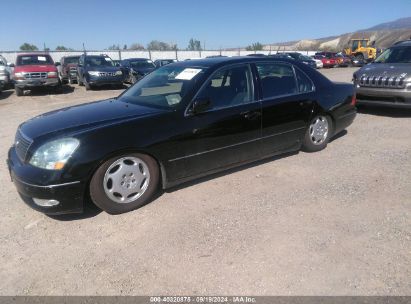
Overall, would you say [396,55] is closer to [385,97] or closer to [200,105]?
[385,97]

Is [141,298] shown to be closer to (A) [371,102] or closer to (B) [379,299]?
(B) [379,299]

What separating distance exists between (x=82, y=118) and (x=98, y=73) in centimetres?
1213

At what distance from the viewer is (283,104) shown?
4414 millimetres

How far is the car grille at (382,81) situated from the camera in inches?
274

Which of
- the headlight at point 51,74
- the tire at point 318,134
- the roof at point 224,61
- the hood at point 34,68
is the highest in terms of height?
the roof at point 224,61

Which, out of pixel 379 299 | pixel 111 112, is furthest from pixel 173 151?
pixel 379 299

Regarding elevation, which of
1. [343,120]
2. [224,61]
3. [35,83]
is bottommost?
[343,120]

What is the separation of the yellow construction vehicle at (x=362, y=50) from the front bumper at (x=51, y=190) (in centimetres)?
3623

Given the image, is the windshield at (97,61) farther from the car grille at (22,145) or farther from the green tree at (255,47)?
the green tree at (255,47)

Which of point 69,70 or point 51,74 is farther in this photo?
point 69,70

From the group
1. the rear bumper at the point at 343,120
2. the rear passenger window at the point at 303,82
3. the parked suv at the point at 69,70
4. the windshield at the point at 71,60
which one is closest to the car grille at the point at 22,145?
the rear passenger window at the point at 303,82

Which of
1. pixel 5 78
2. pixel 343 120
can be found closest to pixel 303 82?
pixel 343 120

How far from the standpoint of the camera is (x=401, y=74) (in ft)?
22.9

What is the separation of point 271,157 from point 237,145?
3.84 feet
